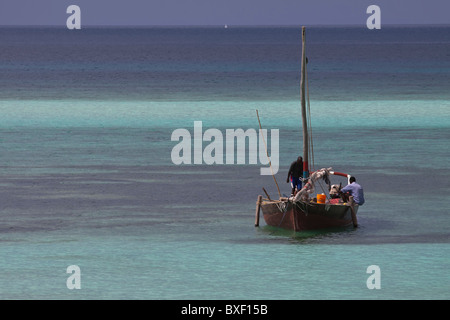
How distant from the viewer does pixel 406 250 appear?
84.9ft

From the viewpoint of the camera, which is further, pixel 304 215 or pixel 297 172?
pixel 297 172

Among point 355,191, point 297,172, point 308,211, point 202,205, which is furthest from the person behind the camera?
point 202,205

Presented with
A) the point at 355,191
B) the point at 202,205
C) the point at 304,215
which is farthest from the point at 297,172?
the point at 202,205

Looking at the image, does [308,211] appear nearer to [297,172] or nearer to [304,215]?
[304,215]

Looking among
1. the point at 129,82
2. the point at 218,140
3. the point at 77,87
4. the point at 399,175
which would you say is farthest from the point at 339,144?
the point at 129,82

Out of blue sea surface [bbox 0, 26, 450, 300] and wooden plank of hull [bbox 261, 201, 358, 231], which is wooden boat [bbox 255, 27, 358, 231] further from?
blue sea surface [bbox 0, 26, 450, 300]

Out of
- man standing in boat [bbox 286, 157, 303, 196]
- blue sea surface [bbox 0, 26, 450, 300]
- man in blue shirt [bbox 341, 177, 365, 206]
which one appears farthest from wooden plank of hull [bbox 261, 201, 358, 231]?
man standing in boat [bbox 286, 157, 303, 196]

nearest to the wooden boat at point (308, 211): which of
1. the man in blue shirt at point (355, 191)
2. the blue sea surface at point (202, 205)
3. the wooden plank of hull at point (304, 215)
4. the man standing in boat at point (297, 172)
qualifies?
the wooden plank of hull at point (304, 215)

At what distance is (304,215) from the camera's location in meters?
27.0

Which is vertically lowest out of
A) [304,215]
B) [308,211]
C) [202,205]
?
[304,215]

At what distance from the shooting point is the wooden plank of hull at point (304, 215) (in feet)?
Result: 88.4

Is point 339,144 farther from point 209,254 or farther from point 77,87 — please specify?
point 77,87

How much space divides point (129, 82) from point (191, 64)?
41683 millimetres
